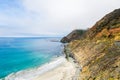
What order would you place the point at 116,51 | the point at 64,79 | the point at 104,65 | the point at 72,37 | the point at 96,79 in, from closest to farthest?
1. the point at 96,79
2. the point at 104,65
3. the point at 116,51
4. the point at 64,79
5. the point at 72,37

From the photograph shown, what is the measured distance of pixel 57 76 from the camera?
47188 millimetres

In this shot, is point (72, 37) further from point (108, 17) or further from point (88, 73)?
point (88, 73)

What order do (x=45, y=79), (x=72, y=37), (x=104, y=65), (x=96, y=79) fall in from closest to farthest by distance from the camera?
(x=96, y=79)
(x=104, y=65)
(x=45, y=79)
(x=72, y=37)

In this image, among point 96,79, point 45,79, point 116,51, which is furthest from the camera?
point 45,79

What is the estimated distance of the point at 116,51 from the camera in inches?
1489

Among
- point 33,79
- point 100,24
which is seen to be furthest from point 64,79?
point 100,24

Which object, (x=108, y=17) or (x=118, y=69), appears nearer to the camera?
(x=118, y=69)

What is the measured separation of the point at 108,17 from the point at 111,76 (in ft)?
195

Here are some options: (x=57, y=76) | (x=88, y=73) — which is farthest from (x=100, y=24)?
(x=88, y=73)

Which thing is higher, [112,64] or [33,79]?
[112,64]

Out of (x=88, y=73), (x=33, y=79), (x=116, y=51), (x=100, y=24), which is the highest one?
(x=100, y=24)

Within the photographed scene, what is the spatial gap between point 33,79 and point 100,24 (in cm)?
4706

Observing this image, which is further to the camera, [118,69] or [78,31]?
[78,31]

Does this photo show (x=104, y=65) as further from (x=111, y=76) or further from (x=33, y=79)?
(x=33, y=79)
